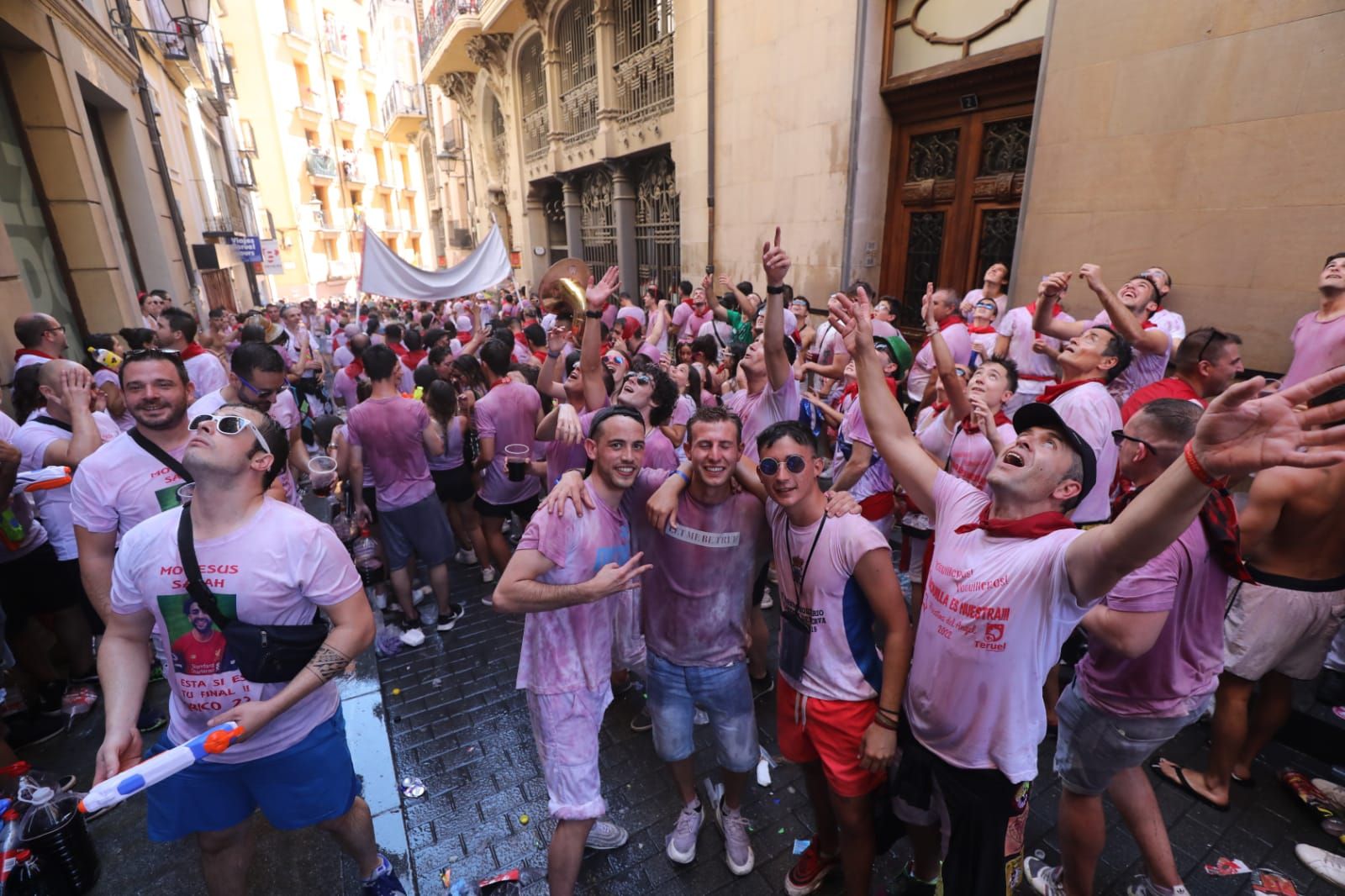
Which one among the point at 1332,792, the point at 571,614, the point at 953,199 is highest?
the point at 953,199

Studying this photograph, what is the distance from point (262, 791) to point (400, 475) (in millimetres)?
2599

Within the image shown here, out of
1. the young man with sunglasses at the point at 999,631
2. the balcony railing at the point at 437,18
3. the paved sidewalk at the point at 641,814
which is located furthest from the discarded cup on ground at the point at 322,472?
the balcony railing at the point at 437,18

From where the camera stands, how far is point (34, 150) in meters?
7.15

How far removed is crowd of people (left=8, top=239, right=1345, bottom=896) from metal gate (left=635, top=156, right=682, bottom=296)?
11.6 m

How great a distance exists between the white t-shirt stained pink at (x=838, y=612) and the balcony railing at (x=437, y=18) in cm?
2489

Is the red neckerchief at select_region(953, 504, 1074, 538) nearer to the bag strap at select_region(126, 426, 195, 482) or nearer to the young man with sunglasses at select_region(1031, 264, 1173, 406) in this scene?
the young man with sunglasses at select_region(1031, 264, 1173, 406)

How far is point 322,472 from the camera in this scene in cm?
409

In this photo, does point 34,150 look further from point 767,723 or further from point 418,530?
point 767,723

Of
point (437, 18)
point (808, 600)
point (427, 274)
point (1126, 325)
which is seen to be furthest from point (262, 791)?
point (437, 18)

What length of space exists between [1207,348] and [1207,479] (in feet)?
10.1

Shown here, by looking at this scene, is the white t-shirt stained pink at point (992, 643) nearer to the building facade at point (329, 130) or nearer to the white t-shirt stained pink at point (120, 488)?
the white t-shirt stained pink at point (120, 488)

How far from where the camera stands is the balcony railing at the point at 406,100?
40125mm

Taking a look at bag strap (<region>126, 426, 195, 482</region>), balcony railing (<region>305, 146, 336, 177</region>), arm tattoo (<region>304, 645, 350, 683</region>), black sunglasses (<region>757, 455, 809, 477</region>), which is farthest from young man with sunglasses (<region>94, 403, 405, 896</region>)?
balcony railing (<region>305, 146, 336, 177</region>)

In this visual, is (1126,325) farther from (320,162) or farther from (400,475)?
(320,162)
